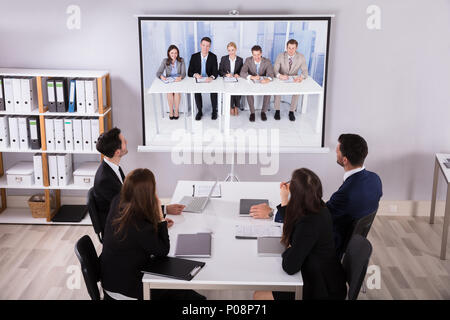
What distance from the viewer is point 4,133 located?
5262 mm

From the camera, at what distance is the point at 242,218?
12.4 feet

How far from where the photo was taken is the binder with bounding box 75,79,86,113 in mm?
5113

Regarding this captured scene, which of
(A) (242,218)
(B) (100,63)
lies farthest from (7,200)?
(A) (242,218)

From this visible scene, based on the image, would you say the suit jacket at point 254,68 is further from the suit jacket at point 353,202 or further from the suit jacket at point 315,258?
the suit jacket at point 315,258

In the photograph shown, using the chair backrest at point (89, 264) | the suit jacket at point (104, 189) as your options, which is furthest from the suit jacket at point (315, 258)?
the suit jacket at point (104, 189)

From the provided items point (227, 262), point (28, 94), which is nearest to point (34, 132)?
point (28, 94)

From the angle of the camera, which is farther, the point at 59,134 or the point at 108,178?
the point at 59,134

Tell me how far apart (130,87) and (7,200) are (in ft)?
6.20

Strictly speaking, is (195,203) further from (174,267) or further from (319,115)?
(319,115)

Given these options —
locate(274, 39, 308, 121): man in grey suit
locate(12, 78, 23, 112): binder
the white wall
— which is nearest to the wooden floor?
the white wall

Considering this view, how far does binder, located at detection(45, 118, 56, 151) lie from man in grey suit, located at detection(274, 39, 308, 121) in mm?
2246

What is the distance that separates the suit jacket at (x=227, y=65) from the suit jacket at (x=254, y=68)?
4 centimetres

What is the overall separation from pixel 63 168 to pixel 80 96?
0.76 m
